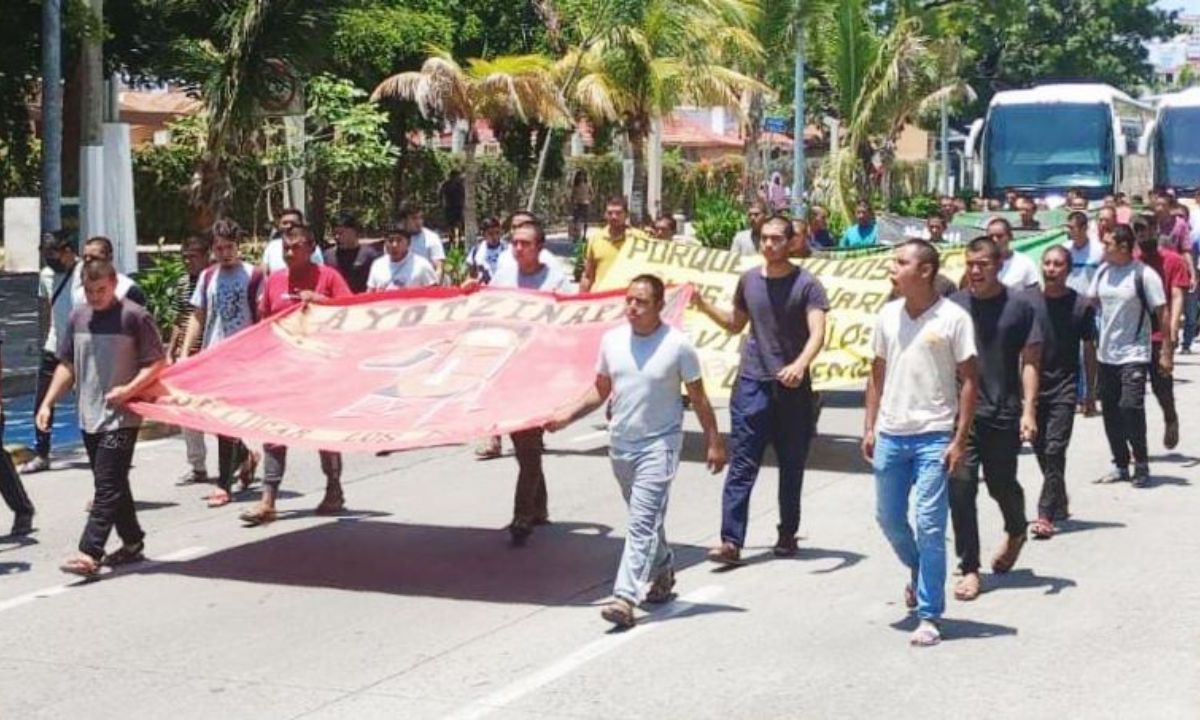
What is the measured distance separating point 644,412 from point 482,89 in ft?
81.0

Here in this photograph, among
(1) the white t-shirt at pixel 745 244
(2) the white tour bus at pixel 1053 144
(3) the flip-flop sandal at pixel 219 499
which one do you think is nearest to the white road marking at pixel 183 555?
(3) the flip-flop sandal at pixel 219 499

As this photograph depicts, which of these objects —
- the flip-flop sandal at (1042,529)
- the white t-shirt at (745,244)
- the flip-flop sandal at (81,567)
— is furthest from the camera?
the white t-shirt at (745,244)

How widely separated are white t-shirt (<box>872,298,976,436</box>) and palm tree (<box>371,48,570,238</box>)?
959 inches

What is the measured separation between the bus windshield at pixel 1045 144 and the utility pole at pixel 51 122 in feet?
77.0

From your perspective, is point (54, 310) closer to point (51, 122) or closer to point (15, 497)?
point (15, 497)

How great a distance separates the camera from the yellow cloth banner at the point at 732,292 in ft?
45.8

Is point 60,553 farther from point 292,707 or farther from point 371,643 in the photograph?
point 292,707

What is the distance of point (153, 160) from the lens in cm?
3897

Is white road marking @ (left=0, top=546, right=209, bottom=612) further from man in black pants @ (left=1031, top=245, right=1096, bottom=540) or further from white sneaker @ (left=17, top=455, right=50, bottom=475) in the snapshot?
man in black pants @ (left=1031, top=245, right=1096, bottom=540)

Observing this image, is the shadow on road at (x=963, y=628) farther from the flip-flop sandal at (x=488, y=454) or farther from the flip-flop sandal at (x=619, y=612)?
the flip-flop sandal at (x=488, y=454)

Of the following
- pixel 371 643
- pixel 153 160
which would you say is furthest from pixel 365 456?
pixel 153 160

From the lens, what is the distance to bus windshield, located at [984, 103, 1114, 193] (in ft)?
128

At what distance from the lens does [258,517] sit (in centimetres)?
1162

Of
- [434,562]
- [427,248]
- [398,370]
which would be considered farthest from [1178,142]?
[434,562]
